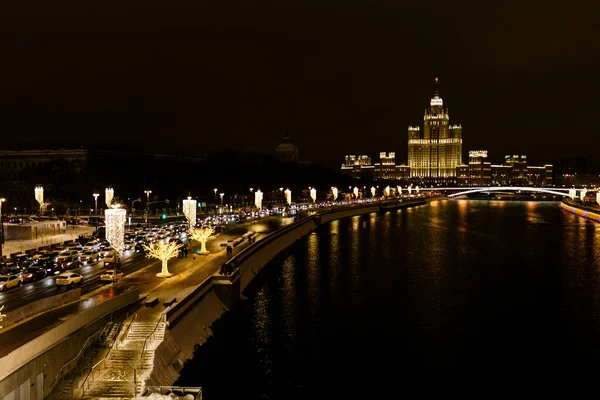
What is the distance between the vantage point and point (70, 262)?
22.1 metres

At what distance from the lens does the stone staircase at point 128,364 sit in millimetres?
10688

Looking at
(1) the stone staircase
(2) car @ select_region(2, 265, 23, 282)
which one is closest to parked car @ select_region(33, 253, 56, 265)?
(2) car @ select_region(2, 265, 23, 282)

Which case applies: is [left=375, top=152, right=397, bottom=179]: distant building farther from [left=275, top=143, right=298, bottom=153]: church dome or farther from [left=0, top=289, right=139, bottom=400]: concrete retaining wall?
[left=0, top=289, right=139, bottom=400]: concrete retaining wall

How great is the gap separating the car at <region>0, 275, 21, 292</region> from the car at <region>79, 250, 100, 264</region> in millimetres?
4515

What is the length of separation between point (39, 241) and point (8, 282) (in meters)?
11.6

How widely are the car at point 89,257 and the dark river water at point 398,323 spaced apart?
21.4ft

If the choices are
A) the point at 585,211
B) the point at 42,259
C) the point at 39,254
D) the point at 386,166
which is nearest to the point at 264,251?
the point at 39,254

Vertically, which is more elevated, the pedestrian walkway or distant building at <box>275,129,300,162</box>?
distant building at <box>275,129,300,162</box>

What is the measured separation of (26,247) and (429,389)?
20615 millimetres

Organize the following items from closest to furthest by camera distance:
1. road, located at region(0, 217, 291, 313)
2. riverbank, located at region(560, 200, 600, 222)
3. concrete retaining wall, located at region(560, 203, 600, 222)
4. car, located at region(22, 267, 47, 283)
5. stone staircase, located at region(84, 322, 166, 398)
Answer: stone staircase, located at region(84, 322, 166, 398), road, located at region(0, 217, 291, 313), car, located at region(22, 267, 47, 283), concrete retaining wall, located at region(560, 203, 600, 222), riverbank, located at region(560, 200, 600, 222)

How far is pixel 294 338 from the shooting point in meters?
16.9

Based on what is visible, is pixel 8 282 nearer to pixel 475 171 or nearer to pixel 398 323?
pixel 398 323

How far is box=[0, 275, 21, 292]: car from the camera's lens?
17.2 metres

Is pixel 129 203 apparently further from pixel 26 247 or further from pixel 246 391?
pixel 246 391
